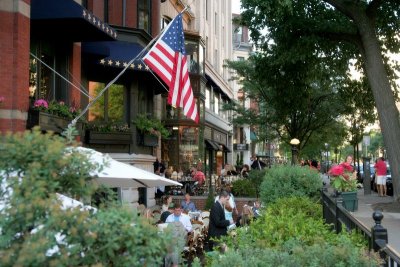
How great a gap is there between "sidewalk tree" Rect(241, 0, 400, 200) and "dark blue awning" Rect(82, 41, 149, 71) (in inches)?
171

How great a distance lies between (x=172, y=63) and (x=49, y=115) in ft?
10.2

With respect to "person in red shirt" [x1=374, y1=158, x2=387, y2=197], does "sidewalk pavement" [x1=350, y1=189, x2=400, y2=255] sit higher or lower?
lower

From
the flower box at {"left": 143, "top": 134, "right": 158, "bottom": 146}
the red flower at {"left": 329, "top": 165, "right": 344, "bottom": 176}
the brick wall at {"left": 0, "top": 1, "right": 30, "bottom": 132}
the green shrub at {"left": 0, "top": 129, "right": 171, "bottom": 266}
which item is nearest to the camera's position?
the green shrub at {"left": 0, "top": 129, "right": 171, "bottom": 266}

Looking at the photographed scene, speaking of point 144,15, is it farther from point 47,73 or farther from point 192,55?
point 192,55

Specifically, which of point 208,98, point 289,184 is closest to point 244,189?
point 289,184

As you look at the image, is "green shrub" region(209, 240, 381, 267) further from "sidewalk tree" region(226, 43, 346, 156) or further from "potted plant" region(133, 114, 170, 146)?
"sidewalk tree" region(226, 43, 346, 156)

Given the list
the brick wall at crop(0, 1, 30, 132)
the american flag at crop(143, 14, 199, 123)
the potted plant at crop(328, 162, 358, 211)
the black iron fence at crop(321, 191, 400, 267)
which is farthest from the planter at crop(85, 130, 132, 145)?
the black iron fence at crop(321, 191, 400, 267)

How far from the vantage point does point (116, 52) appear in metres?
19.1

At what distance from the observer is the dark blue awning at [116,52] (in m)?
17.5

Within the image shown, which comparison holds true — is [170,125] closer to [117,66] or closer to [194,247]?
[117,66]

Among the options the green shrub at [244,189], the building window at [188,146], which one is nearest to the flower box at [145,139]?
the green shrub at [244,189]

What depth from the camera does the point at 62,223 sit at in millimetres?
2906

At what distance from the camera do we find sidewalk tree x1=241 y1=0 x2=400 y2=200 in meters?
18.9

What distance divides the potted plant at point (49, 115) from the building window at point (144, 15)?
8.13m
